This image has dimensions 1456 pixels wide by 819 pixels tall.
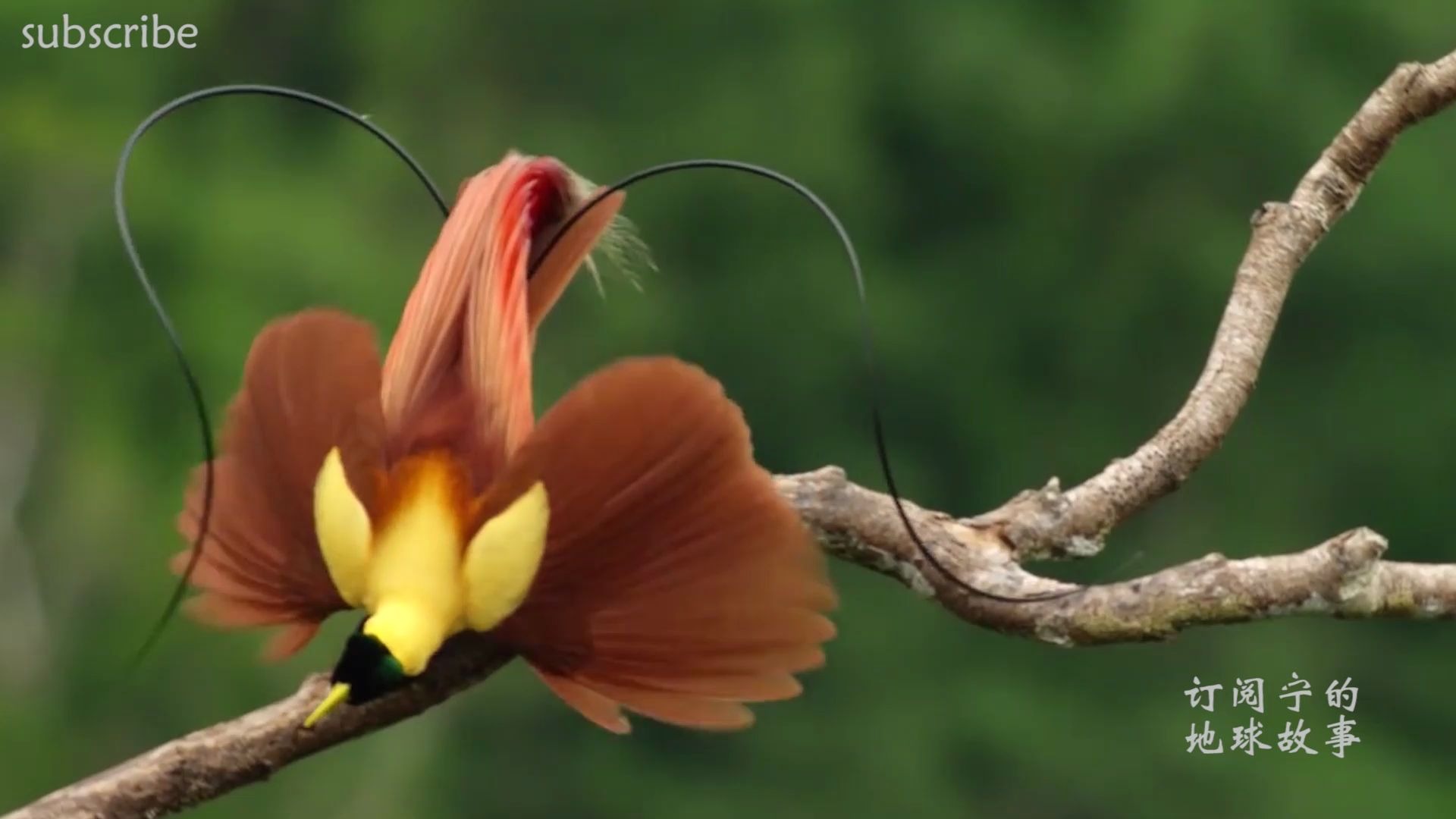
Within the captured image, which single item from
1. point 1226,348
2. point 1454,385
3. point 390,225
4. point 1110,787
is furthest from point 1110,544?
point 1226,348

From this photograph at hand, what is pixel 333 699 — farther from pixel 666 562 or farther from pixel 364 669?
pixel 666 562

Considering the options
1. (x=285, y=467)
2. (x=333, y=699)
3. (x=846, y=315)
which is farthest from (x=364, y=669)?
(x=846, y=315)

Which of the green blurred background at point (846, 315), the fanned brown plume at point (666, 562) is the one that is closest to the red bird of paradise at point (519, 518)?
the fanned brown plume at point (666, 562)

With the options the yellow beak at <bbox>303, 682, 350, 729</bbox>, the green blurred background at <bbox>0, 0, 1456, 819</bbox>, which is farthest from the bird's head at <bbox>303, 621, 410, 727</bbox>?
the green blurred background at <bbox>0, 0, 1456, 819</bbox>

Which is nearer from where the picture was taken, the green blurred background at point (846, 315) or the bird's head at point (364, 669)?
the bird's head at point (364, 669)

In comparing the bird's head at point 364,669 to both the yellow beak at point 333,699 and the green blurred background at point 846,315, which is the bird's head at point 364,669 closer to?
the yellow beak at point 333,699

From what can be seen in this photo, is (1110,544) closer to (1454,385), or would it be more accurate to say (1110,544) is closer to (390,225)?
(1454,385)
